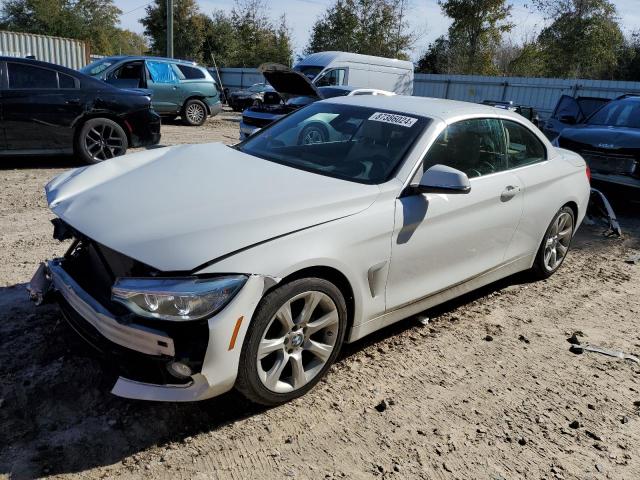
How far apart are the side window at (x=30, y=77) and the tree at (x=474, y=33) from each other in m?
26.7

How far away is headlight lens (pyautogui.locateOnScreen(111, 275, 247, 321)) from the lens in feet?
7.58

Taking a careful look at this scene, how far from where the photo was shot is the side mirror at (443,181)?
10.2 ft

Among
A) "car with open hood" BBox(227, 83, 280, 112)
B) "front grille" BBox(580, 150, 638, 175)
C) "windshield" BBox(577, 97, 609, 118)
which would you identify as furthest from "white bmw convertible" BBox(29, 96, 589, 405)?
"car with open hood" BBox(227, 83, 280, 112)

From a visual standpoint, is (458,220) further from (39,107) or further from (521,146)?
(39,107)

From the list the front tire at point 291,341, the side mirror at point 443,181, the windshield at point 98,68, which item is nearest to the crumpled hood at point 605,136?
the side mirror at point 443,181

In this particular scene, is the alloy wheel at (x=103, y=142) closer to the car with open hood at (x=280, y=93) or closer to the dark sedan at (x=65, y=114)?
the dark sedan at (x=65, y=114)

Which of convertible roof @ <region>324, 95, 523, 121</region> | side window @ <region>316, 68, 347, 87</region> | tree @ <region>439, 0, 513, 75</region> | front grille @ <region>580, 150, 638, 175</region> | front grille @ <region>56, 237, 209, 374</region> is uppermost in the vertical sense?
tree @ <region>439, 0, 513, 75</region>

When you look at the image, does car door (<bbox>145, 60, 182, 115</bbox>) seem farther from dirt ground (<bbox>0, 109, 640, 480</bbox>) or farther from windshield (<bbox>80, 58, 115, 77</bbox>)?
dirt ground (<bbox>0, 109, 640, 480</bbox>)

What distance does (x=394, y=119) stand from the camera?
3.67 metres

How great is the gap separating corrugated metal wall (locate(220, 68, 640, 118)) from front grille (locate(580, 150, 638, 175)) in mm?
16240

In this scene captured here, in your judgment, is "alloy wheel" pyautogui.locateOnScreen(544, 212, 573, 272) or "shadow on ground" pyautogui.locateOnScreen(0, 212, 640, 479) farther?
"alloy wheel" pyautogui.locateOnScreen(544, 212, 573, 272)

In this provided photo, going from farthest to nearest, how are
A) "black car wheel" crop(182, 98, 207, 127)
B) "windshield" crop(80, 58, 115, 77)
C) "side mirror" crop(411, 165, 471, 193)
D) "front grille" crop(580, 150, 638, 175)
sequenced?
"black car wheel" crop(182, 98, 207, 127) → "windshield" crop(80, 58, 115, 77) → "front grille" crop(580, 150, 638, 175) → "side mirror" crop(411, 165, 471, 193)

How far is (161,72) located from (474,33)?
74.8ft

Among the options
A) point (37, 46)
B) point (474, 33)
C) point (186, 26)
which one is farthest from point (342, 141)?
point (186, 26)
